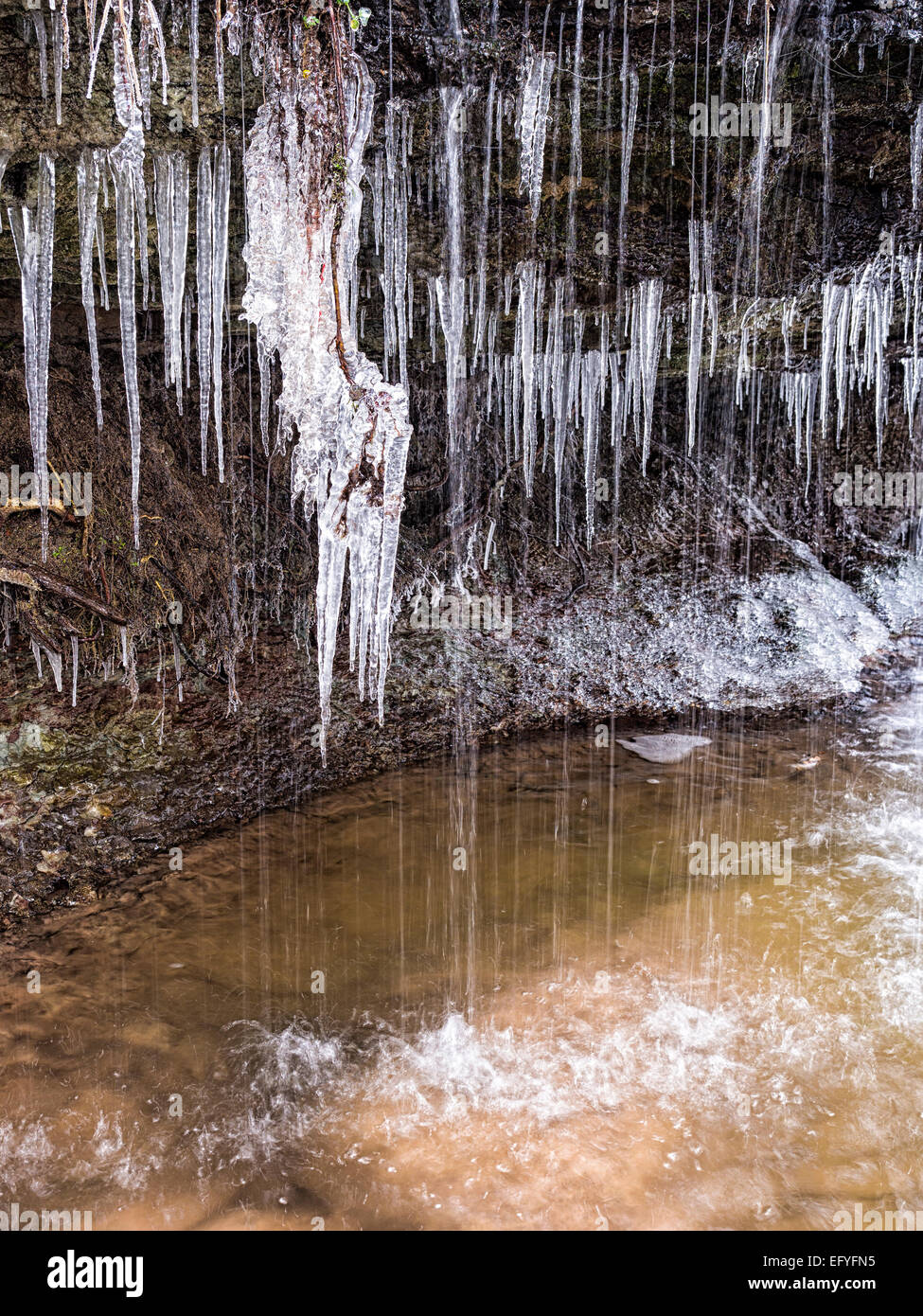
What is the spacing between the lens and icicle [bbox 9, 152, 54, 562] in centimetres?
416

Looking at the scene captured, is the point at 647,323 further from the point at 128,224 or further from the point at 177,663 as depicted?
the point at 177,663

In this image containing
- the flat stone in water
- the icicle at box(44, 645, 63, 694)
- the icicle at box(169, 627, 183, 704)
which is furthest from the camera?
the flat stone in water

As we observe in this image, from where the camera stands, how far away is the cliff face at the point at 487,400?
3766 mm

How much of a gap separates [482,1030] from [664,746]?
4.06 meters

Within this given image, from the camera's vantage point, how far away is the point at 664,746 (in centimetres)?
737

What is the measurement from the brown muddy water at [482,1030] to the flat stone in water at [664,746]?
1075 millimetres

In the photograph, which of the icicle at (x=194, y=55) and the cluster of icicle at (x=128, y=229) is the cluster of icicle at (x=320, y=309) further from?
the cluster of icicle at (x=128, y=229)

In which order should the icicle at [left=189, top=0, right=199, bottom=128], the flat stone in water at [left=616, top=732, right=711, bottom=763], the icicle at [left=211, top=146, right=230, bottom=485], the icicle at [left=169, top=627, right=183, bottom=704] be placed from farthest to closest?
1. the flat stone in water at [left=616, top=732, right=711, bottom=763]
2. the icicle at [left=169, top=627, right=183, bottom=704]
3. the icicle at [left=211, top=146, right=230, bottom=485]
4. the icicle at [left=189, top=0, right=199, bottom=128]

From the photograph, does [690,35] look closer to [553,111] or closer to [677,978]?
[553,111]

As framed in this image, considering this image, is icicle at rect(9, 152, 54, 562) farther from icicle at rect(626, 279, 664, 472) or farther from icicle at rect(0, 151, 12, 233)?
icicle at rect(626, 279, 664, 472)

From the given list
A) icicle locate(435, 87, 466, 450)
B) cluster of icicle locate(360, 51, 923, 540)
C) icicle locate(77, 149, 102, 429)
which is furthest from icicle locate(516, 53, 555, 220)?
icicle locate(77, 149, 102, 429)

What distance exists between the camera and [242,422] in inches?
310

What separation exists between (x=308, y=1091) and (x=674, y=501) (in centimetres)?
902

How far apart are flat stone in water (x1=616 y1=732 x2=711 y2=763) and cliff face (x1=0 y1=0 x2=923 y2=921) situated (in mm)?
683
